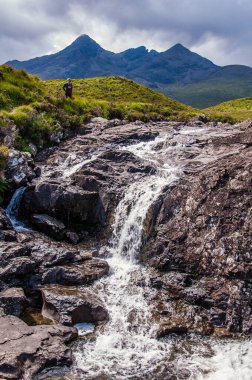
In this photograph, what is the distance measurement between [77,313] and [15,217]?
12.2 m

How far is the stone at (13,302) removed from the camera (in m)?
19.8

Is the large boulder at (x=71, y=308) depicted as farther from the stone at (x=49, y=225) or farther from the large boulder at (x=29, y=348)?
the stone at (x=49, y=225)

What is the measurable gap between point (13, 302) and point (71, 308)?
3.24 m

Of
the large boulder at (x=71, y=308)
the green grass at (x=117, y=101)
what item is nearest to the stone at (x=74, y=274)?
the large boulder at (x=71, y=308)

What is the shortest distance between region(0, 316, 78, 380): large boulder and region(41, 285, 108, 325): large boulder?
1.13 meters

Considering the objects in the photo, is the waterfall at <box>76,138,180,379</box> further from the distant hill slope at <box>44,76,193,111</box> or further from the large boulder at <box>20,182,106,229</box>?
the distant hill slope at <box>44,76,193,111</box>

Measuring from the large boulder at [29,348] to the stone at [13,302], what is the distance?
0.88 meters

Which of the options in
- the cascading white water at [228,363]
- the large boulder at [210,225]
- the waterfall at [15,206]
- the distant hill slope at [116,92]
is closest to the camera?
the cascading white water at [228,363]

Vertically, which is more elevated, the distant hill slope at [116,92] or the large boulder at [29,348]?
the distant hill slope at [116,92]

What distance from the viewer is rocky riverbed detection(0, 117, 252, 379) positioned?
58.7ft

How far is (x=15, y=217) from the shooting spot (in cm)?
2952

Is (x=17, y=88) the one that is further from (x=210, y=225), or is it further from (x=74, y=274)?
(x=210, y=225)

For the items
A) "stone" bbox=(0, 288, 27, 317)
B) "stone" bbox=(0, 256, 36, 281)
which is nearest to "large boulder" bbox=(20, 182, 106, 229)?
"stone" bbox=(0, 256, 36, 281)

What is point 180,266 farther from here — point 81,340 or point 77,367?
point 77,367
